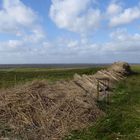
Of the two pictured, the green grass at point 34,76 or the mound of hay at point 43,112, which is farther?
the green grass at point 34,76

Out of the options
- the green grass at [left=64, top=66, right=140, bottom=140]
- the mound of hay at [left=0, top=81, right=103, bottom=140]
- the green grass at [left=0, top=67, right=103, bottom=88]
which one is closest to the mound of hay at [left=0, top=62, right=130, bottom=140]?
the mound of hay at [left=0, top=81, right=103, bottom=140]

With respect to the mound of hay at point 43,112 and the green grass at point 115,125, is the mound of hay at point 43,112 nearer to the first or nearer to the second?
the mound of hay at point 43,112

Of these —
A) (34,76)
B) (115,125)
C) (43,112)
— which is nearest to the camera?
(115,125)

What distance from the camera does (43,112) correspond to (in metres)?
13.6

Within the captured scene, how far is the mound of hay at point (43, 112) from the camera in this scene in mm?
11906

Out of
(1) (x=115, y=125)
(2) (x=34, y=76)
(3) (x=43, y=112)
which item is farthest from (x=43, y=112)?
(2) (x=34, y=76)

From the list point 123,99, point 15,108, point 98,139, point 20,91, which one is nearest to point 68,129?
point 98,139

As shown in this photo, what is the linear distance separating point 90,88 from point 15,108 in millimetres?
7476

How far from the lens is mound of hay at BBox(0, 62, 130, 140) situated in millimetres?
11906

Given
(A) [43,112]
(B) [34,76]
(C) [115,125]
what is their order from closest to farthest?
(C) [115,125], (A) [43,112], (B) [34,76]

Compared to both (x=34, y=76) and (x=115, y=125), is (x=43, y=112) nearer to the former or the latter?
(x=115, y=125)

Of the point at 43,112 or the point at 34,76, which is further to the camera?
the point at 34,76

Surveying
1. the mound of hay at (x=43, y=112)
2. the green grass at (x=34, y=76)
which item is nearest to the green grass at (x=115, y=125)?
the mound of hay at (x=43, y=112)

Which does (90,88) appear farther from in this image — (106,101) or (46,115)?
(46,115)
